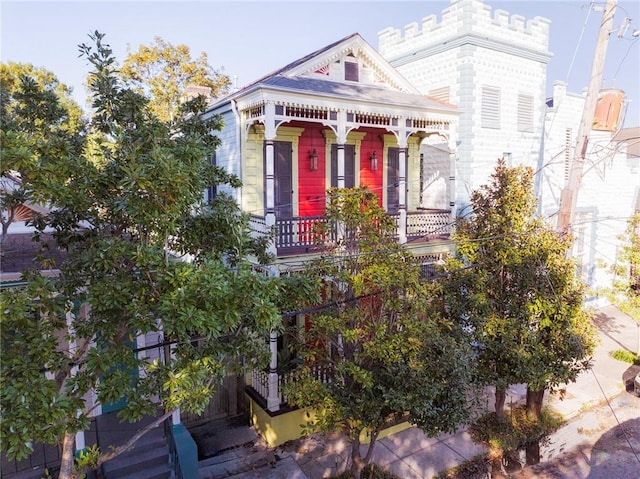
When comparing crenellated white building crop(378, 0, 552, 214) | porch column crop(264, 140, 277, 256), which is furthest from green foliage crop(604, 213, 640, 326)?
porch column crop(264, 140, 277, 256)

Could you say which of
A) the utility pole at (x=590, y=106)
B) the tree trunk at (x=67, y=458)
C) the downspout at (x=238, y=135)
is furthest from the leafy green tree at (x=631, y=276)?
the tree trunk at (x=67, y=458)

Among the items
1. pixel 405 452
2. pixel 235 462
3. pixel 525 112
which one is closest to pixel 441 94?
pixel 525 112

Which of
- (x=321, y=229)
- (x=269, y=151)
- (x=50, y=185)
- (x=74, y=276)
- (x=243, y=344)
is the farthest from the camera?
(x=269, y=151)

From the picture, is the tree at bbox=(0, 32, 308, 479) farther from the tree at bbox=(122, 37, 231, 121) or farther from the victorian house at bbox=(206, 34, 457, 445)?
the tree at bbox=(122, 37, 231, 121)

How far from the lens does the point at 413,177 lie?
1560 cm

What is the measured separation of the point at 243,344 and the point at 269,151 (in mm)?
5390

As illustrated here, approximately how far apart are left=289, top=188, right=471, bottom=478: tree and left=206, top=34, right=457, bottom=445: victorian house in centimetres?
237

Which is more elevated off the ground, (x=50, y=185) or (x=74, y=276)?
(x=50, y=185)

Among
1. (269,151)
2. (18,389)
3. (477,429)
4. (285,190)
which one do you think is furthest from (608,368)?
(18,389)

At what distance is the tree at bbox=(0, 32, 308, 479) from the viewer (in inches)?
181

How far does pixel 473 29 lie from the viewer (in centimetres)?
1526

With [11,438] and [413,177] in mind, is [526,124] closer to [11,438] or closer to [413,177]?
[413,177]

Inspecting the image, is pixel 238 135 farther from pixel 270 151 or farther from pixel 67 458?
pixel 67 458

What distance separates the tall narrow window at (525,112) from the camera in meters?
16.6
